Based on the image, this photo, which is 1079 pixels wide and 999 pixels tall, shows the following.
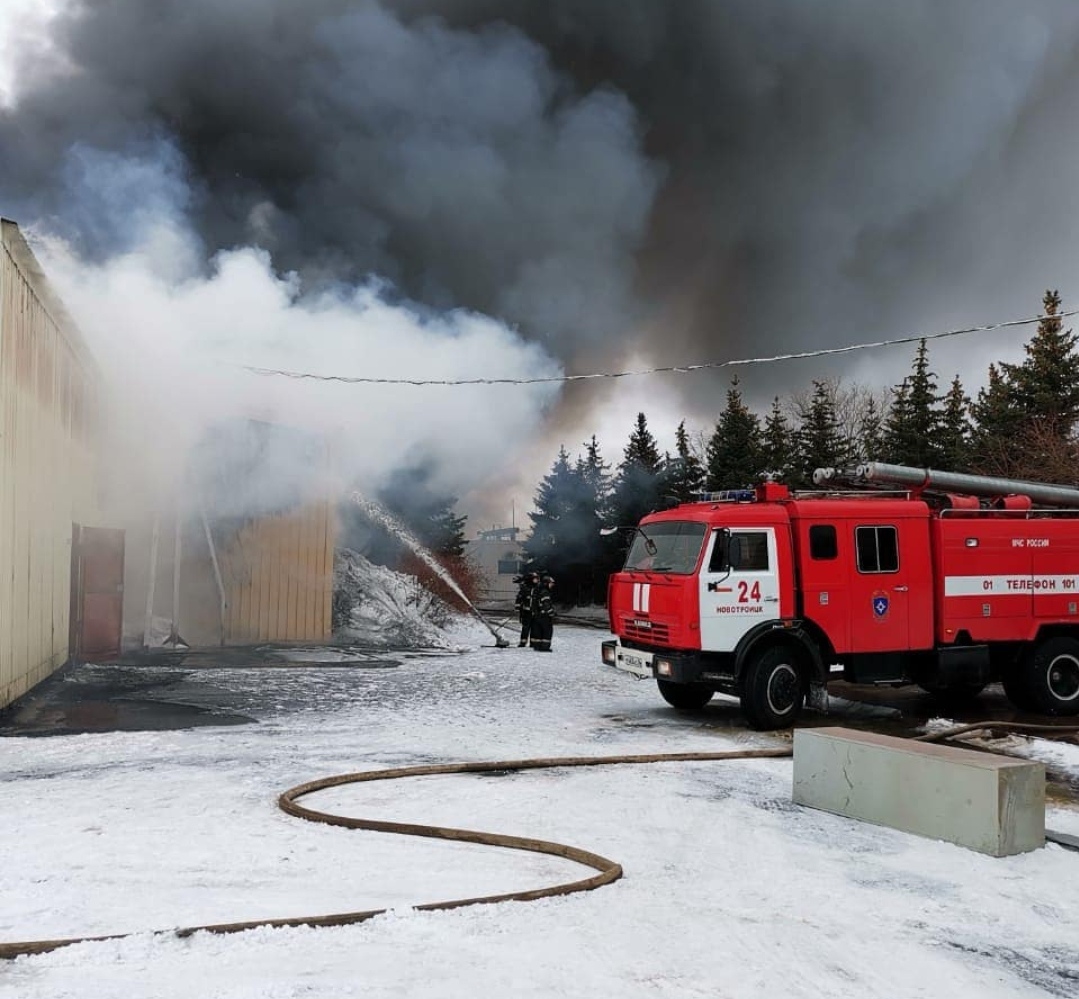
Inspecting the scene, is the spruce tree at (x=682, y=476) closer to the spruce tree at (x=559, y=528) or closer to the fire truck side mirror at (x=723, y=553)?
the spruce tree at (x=559, y=528)

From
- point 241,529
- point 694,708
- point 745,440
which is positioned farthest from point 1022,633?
point 745,440

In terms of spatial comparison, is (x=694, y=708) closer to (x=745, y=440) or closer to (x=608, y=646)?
(x=608, y=646)

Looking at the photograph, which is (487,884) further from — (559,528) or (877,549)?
(559,528)

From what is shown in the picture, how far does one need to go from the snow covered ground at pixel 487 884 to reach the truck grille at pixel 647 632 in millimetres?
1833

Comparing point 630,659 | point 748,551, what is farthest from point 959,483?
point 630,659

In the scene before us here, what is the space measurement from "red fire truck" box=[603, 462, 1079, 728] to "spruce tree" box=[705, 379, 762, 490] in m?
27.8

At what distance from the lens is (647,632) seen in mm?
11055

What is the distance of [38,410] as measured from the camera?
1193 centimetres

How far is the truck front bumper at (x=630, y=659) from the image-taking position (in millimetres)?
10766

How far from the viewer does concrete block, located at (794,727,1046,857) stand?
575 centimetres

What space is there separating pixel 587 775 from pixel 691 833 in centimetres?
174

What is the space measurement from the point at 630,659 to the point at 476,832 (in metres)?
5.65

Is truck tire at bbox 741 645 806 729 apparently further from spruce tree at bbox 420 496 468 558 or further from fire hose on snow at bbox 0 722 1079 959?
spruce tree at bbox 420 496 468 558

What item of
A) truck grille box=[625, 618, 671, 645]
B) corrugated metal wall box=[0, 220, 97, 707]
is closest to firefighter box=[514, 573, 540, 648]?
truck grille box=[625, 618, 671, 645]
